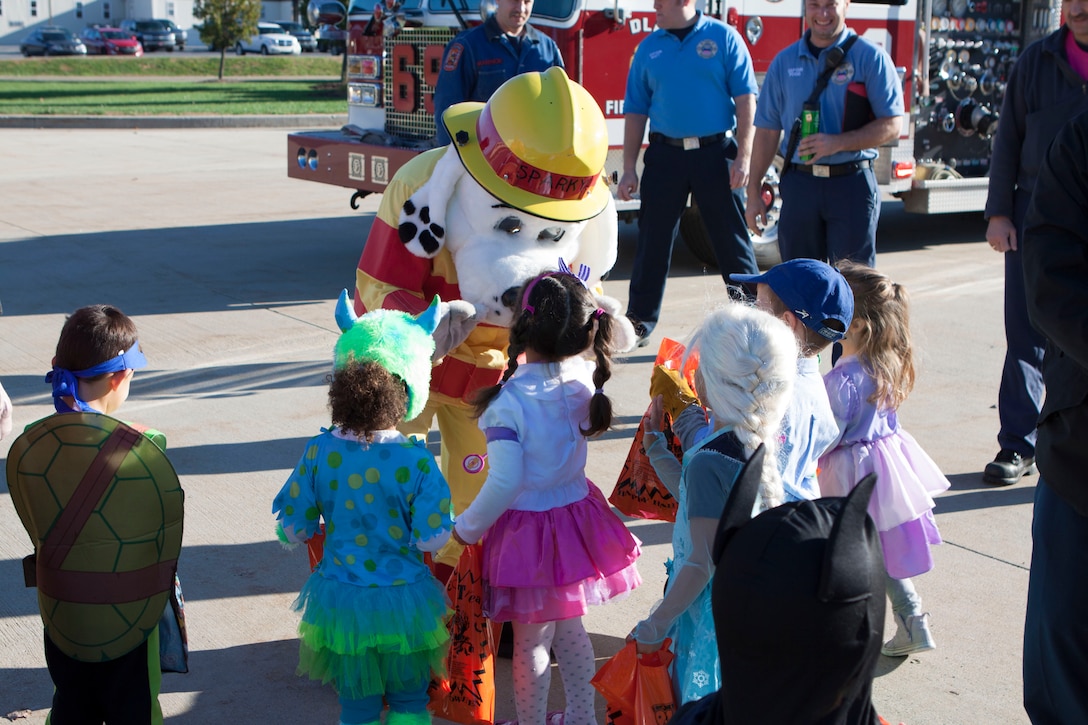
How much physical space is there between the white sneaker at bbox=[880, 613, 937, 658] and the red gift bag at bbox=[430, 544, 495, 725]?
121 centimetres

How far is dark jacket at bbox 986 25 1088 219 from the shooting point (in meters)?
4.38

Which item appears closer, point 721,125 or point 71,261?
point 721,125

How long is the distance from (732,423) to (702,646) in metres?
0.52

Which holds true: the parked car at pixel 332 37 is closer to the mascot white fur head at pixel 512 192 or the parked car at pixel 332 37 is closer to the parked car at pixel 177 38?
the parked car at pixel 177 38

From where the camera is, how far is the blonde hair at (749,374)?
2.61 m

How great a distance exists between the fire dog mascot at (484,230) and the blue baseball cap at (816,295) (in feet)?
1.57

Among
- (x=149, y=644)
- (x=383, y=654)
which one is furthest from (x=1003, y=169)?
(x=149, y=644)

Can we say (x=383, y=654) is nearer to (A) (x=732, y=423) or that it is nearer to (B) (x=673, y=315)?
(A) (x=732, y=423)

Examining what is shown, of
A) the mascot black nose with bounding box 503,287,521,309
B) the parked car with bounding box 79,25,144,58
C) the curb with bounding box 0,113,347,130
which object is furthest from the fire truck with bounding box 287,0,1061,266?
the parked car with bounding box 79,25,144,58

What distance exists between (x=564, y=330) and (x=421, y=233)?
786 mm

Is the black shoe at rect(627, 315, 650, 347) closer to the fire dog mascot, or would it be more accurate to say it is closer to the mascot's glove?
the fire dog mascot

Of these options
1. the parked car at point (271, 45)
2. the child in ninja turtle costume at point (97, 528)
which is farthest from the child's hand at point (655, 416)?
the parked car at point (271, 45)

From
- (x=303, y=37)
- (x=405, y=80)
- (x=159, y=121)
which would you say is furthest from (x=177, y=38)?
(x=405, y=80)

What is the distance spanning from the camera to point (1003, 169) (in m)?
4.62
